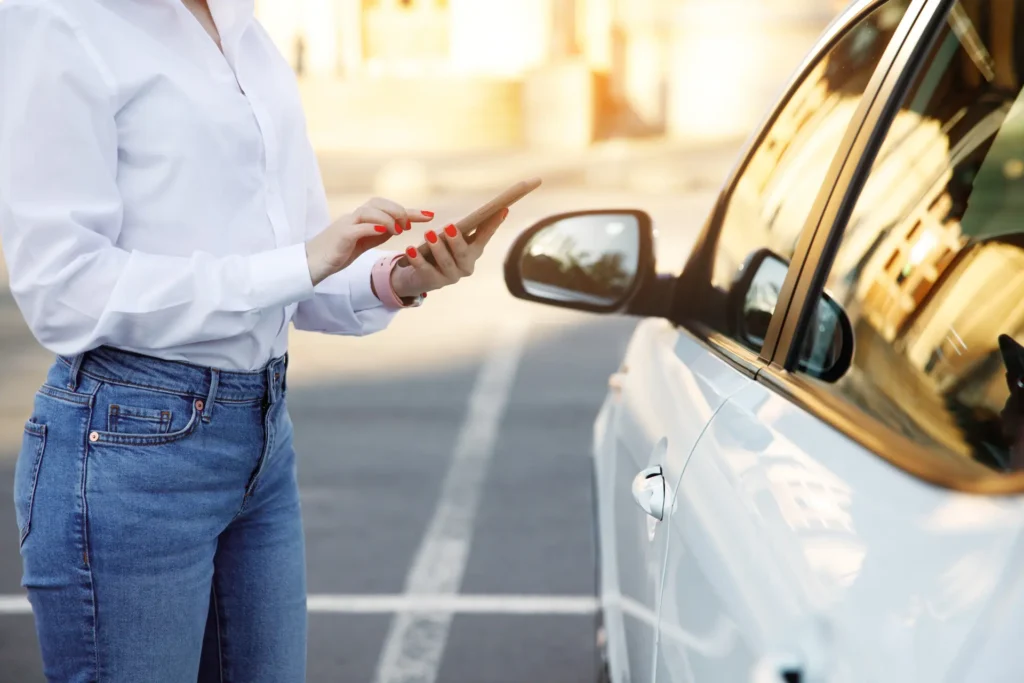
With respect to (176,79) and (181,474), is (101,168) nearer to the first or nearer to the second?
(176,79)

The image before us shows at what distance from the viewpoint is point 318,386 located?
7.64 metres

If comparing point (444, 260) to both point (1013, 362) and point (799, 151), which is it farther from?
point (1013, 362)

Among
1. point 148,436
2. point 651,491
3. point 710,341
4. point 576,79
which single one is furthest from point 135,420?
point 576,79

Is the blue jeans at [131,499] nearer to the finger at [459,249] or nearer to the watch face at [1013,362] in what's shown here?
the finger at [459,249]

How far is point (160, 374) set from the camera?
182cm

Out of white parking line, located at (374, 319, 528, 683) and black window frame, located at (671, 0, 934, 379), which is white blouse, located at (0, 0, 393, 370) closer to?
black window frame, located at (671, 0, 934, 379)

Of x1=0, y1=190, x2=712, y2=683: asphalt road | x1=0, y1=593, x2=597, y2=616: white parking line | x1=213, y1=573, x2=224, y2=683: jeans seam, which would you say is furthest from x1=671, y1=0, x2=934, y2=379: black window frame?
x1=0, y1=593, x2=597, y2=616: white parking line

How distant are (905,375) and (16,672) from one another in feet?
10.2

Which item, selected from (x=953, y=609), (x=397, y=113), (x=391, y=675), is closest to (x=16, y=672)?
(x=391, y=675)

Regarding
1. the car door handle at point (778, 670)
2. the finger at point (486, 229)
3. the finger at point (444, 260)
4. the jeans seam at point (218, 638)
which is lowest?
the jeans seam at point (218, 638)

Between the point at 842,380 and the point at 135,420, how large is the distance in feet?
3.13

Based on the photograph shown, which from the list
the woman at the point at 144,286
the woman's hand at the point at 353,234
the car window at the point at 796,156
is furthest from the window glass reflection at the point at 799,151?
the woman's hand at the point at 353,234

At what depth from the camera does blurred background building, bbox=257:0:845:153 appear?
25.7 m

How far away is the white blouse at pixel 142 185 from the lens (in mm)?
1688
